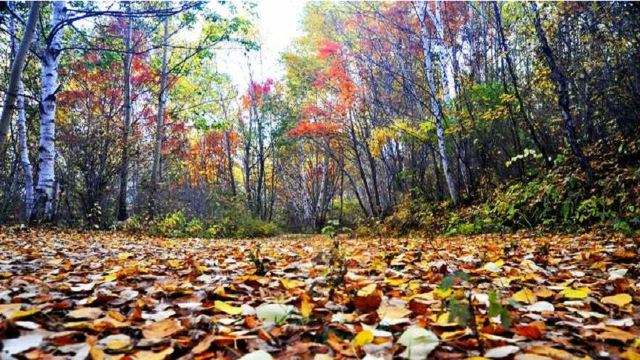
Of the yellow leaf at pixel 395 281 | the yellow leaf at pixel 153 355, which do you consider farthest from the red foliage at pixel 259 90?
the yellow leaf at pixel 153 355

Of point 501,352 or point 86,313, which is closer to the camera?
point 501,352

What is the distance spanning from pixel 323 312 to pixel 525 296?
0.90 meters

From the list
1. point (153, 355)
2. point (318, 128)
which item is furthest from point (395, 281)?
point (318, 128)

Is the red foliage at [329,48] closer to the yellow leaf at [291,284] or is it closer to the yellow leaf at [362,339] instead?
the yellow leaf at [291,284]

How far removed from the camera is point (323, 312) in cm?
176

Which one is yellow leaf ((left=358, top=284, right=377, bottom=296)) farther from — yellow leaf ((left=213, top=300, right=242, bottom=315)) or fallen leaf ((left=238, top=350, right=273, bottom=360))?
fallen leaf ((left=238, top=350, right=273, bottom=360))

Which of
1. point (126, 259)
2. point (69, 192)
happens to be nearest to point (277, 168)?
point (69, 192)

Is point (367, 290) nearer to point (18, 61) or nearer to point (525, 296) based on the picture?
point (525, 296)

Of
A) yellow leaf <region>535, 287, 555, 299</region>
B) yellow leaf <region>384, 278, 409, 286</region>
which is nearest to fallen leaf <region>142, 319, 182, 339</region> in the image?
yellow leaf <region>384, 278, 409, 286</region>

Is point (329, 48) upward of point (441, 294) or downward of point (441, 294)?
upward

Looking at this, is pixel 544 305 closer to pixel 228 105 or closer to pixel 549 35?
pixel 549 35

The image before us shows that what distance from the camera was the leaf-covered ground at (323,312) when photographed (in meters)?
1.30

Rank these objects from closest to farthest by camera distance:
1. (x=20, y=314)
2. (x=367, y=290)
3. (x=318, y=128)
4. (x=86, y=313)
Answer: (x=20, y=314) → (x=86, y=313) → (x=367, y=290) → (x=318, y=128)

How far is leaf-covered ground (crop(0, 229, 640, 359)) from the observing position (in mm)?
1298
